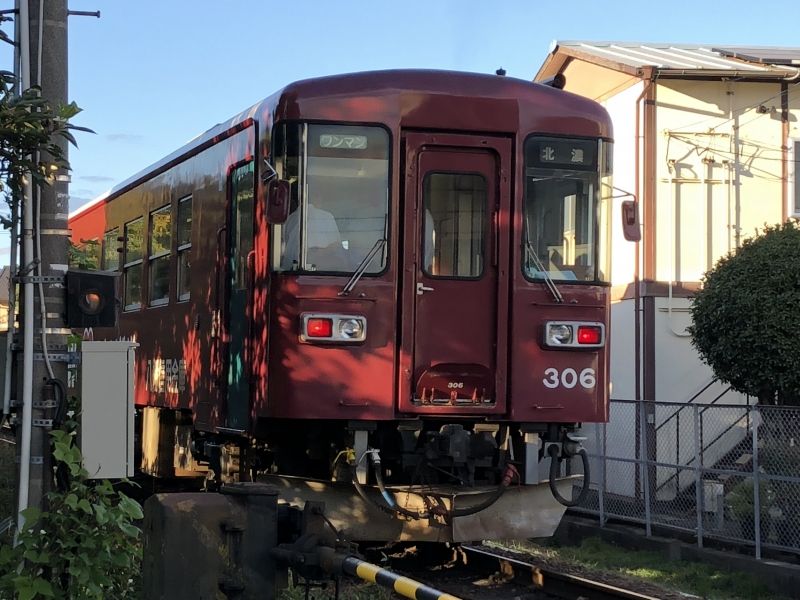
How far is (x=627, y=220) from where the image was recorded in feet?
29.0

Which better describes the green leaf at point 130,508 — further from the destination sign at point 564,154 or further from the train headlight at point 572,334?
the destination sign at point 564,154

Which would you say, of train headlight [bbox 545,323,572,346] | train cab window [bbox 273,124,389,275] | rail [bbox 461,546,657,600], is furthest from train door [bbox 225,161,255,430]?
rail [bbox 461,546,657,600]

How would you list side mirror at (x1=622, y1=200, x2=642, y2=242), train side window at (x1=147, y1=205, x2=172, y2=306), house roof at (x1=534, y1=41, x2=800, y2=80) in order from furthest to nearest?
house roof at (x1=534, y1=41, x2=800, y2=80)
train side window at (x1=147, y1=205, x2=172, y2=306)
side mirror at (x1=622, y1=200, x2=642, y2=242)

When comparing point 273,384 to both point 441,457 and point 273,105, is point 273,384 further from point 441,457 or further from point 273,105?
point 273,105

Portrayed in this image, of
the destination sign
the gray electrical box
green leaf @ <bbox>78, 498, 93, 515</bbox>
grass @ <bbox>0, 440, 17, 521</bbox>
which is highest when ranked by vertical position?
the destination sign

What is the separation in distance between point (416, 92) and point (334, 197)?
3.13 feet

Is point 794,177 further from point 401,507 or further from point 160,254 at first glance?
point 401,507

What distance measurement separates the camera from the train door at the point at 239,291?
8648 mm

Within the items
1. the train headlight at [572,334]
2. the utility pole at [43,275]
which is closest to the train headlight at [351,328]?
the train headlight at [572,334]

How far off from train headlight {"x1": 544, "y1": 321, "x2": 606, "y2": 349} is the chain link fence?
285 centimetres

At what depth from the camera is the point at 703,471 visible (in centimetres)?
1157

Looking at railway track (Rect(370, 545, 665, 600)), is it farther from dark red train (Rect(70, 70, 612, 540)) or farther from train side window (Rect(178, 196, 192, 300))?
train side window (Rect(178, 196, 192, 300))

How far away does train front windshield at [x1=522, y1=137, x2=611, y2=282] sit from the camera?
858cm

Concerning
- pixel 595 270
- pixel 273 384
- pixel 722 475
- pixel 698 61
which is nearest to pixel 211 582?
pixel 273 384
